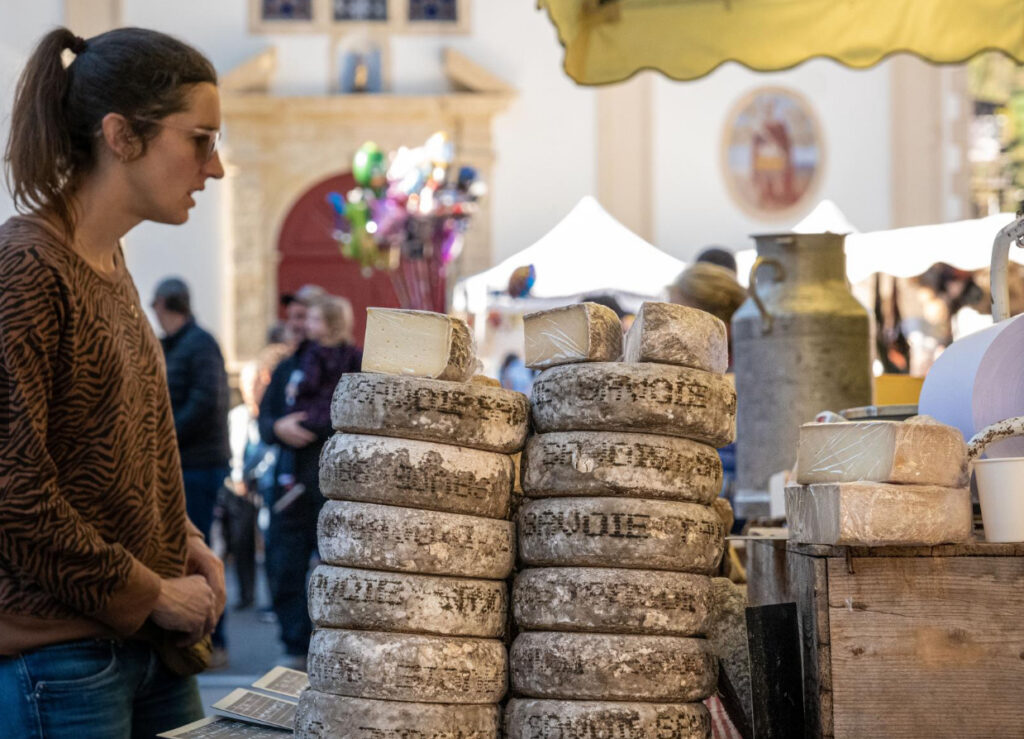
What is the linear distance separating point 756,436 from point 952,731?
1483 millimetres

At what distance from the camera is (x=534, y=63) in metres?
14.7

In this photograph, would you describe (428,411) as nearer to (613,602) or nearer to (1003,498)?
(613,602)

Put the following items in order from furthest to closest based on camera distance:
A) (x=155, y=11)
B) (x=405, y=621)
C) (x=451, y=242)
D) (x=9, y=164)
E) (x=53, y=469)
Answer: (x=155, y=11)
(x=451, y=242)
(x=9, y=164)
(x=53, y=469)
(x=405, y=621)

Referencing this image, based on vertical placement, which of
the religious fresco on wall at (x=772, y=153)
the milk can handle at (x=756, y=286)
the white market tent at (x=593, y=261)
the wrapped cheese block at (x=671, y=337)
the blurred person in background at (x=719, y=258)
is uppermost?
the religious fresco on wall at (x=772, y=153)

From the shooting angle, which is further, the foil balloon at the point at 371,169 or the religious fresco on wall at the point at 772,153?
the religious fresco on wall at the point at 772,153

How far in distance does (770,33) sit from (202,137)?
176 centimetres

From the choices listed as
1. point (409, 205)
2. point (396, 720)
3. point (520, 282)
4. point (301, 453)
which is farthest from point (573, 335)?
point (409, 205)

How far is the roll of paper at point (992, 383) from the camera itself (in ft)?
5.84

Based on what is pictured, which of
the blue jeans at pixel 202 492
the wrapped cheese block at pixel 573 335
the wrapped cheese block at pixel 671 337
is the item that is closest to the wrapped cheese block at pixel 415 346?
the wrapped cheese block at pixel 573 335

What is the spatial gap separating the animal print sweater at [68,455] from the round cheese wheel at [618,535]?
23.2 inches

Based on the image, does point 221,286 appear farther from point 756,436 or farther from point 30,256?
point 30,256

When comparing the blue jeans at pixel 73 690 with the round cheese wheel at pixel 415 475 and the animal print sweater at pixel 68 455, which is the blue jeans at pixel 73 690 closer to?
the animal print sweater at pixel 68 455

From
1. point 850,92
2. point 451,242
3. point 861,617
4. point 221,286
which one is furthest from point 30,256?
point 850,92

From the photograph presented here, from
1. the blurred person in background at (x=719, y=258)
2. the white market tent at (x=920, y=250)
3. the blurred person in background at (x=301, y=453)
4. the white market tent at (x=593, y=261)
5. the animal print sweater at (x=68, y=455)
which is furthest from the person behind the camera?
the white market tent at (x=593, y=261)
